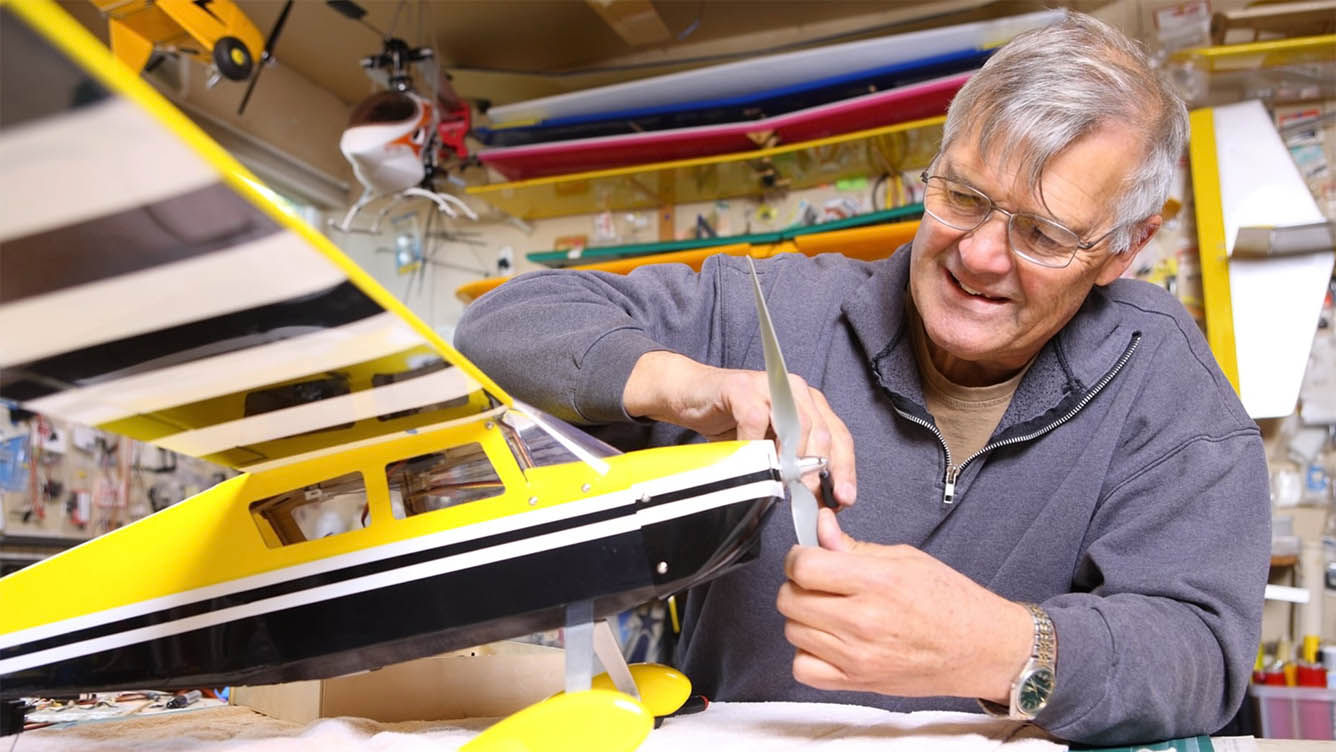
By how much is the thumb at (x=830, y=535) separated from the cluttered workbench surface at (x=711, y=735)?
0.20 meters

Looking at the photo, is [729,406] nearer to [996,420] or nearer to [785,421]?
[785,421]

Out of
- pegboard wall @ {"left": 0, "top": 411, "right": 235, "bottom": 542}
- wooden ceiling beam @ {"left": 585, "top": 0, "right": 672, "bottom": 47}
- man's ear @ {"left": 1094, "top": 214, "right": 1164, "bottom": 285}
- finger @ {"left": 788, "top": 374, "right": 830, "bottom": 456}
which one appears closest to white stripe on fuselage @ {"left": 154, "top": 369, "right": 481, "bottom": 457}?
finger @ {"left": 788, "top": 374, "right": 830, "bottom": 456}

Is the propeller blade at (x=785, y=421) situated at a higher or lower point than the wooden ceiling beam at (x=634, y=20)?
lower

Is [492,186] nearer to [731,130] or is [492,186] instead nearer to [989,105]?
[731,130]

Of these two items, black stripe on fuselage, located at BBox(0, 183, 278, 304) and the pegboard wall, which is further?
the pegboard wall

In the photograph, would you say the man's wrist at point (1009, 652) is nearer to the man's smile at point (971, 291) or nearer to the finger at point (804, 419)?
the finger at point (804, 419)

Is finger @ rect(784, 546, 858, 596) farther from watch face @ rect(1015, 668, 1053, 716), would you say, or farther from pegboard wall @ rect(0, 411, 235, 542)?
pegboard wall @ rect(0, 411, 235, 542)

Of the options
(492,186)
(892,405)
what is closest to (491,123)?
(492,186)

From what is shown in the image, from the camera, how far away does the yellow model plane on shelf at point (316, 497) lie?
2.33 feet

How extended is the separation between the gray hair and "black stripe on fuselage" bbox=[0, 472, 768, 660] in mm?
594

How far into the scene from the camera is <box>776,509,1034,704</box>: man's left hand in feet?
2.81

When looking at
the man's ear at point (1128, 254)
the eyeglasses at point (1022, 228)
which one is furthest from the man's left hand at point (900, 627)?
the man's ear at point (1128, 254)

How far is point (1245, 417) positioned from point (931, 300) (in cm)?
44

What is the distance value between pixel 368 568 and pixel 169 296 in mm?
413
